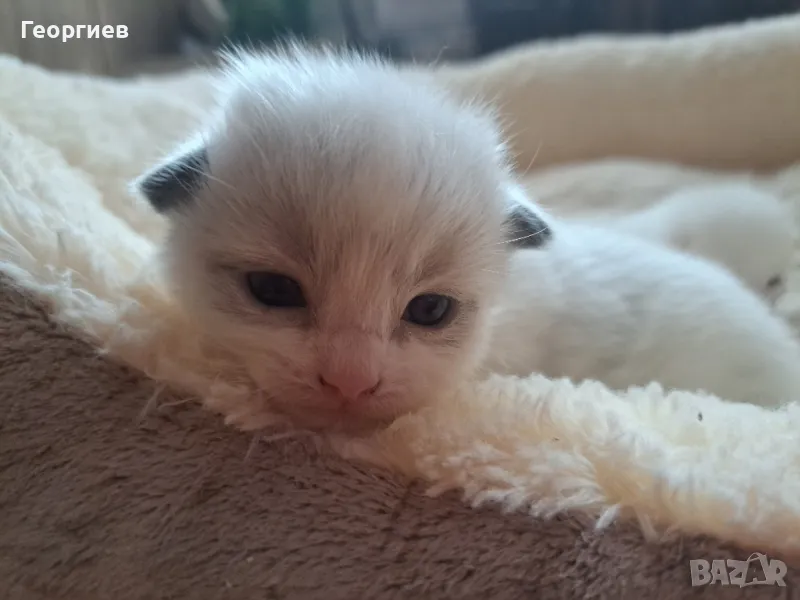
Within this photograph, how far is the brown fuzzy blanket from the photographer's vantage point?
2.27 feet

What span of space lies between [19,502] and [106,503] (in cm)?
9

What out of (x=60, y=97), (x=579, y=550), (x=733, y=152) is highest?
(x=733, y=152)

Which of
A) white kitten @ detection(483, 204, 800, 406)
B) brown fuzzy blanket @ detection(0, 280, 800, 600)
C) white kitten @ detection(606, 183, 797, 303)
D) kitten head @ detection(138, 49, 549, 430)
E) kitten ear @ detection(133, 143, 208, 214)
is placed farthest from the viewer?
white kitten @ detection(606, 183, 797, 303)

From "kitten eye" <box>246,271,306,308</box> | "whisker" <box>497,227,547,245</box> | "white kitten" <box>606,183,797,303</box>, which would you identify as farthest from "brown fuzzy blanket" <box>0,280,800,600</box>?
"white kitten" <box>606,183,797,303</box>

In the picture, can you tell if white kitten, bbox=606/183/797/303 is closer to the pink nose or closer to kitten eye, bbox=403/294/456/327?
kitten eye, bbox=403/294/456/327

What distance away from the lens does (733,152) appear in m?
2.11

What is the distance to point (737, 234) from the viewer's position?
5.16 feet

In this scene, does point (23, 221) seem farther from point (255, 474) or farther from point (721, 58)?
point (721, 58)

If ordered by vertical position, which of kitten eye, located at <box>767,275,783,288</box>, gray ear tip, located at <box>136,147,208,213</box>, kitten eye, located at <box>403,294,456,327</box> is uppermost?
kitten eye, located at <box>767,275,783,288</box>

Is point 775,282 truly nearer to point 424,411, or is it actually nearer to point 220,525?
point 424,411

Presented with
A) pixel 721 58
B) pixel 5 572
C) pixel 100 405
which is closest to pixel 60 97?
pixel 100 405

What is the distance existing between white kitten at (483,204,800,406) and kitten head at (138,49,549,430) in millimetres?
243

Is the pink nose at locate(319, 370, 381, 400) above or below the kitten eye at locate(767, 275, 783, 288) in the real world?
below

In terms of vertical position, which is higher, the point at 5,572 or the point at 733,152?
the point at 733,152
